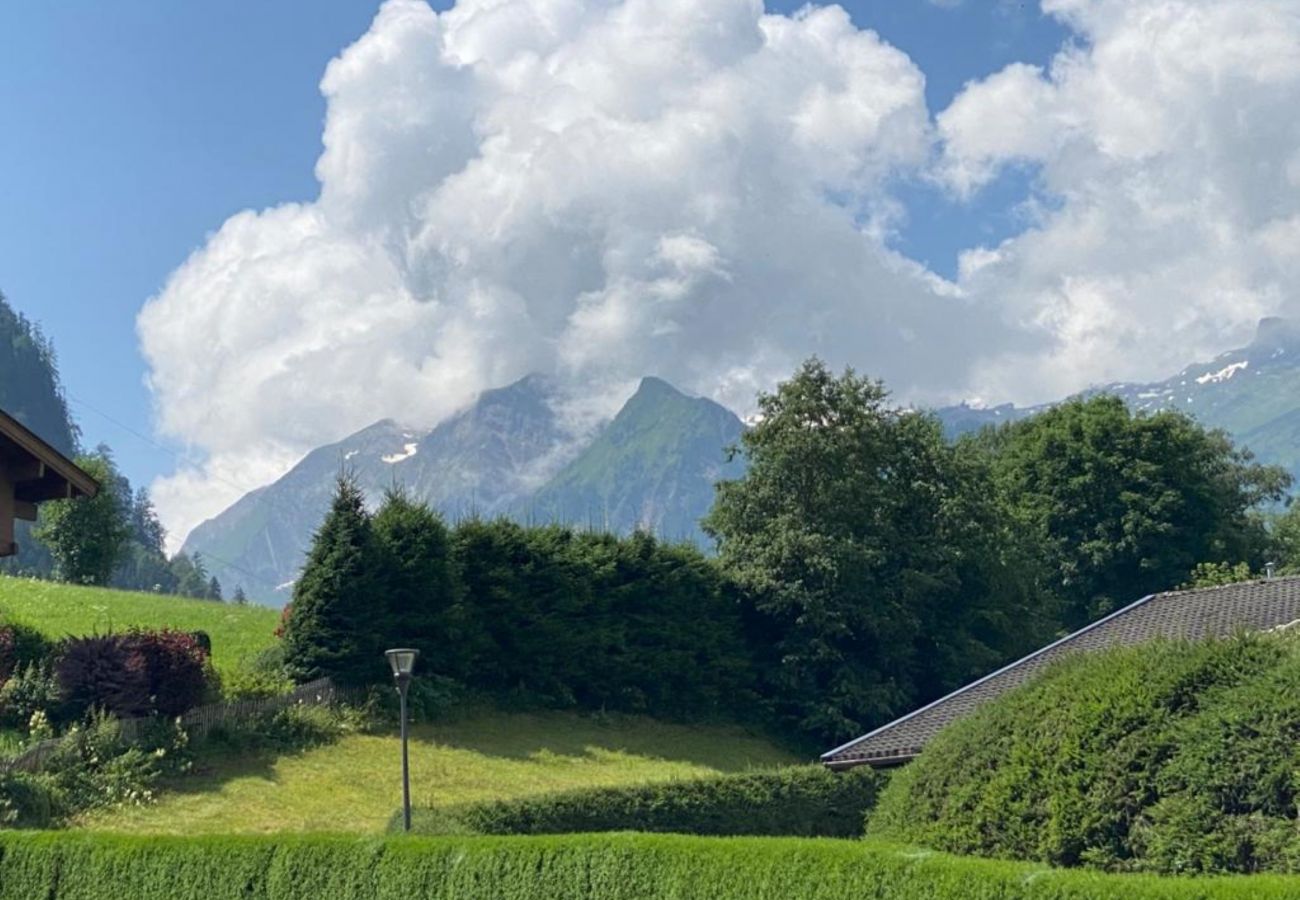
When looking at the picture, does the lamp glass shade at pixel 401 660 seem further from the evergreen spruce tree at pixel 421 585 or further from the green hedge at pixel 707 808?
the evergreen spruce tree at pixel 421 585

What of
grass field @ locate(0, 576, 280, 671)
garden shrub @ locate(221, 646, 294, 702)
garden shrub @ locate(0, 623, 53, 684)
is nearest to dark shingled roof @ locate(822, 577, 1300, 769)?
garden shrub @ locate(221, 646, 294, 702)

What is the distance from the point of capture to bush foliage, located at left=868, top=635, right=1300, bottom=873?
1139 cm

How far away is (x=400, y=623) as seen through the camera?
3656cm

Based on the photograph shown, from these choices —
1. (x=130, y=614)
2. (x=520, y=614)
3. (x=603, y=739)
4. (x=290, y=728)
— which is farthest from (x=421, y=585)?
(x=130, y=614)

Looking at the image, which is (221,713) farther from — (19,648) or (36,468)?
(36,468)

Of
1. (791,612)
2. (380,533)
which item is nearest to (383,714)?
(380,533)

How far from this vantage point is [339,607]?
1384 inches

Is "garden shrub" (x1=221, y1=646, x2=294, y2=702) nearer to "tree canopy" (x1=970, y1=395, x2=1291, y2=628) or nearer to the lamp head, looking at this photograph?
the lamp head

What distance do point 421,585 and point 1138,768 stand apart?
90.3 ft

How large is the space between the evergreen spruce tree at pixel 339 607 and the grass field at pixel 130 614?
7.82 feet

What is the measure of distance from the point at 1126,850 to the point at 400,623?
2700cm

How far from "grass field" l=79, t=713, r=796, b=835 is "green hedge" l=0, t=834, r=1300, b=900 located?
4652 mm

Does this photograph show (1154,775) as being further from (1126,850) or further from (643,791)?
(643,791)

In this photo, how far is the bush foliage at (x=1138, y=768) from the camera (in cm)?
1139
